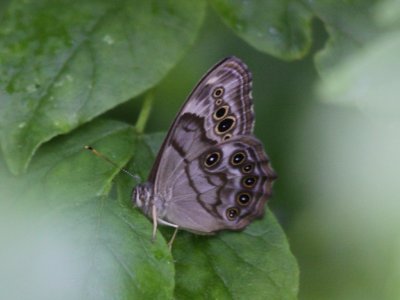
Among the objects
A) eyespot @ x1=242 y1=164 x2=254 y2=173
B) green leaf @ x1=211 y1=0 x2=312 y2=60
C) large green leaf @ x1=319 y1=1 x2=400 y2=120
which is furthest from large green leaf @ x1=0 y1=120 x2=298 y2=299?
large green leaf @ x1=319 y1=1 x2=400 y2=120

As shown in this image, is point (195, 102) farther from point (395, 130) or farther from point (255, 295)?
point (395, 130)

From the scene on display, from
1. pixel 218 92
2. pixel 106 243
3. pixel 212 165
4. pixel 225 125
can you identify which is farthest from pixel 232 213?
pixel 106 243

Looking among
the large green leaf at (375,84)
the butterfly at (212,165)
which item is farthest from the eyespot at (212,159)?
the large green leaf at (375,84)

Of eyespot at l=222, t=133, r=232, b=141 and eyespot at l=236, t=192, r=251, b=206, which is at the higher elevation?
→ eyespot at l=222, t=133, r=232, b=141

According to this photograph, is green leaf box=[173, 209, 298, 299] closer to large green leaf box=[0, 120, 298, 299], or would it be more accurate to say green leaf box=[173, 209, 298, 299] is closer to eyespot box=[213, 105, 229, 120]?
large green leaf box=[0, 120, 298, 299]

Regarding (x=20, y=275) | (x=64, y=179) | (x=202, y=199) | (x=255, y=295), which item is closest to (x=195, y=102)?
(x=202, y=199)

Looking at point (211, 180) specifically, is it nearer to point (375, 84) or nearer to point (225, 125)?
point (225, 125)

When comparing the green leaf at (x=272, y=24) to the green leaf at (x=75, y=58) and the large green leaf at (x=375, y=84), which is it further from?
the large green leaf at (x=375, y=84)
